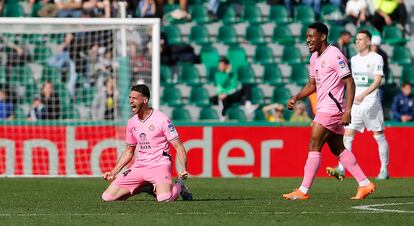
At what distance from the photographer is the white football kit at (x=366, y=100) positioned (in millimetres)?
16078

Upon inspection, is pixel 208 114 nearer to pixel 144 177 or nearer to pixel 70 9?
pixel 70 9

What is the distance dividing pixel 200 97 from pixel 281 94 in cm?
165

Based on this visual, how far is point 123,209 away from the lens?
1066cm

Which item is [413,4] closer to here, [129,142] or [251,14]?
[251,14]

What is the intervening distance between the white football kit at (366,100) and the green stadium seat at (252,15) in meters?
8.37

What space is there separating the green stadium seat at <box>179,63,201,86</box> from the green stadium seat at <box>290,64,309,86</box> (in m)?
2.02

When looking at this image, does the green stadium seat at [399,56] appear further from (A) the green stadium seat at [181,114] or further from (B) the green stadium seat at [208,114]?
(A) the green stadium seat at [181,114]

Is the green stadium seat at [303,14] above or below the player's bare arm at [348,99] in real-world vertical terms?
above


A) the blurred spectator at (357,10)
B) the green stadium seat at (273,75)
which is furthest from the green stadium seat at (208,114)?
the blurred spectator at (357,10)

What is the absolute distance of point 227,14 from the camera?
81.1ft

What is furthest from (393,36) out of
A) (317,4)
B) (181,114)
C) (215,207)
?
(215,207)

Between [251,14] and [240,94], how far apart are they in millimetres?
2844

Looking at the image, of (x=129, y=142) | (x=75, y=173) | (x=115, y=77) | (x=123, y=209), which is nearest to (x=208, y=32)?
(x=115, y=77)

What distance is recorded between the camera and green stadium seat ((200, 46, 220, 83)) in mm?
23266
